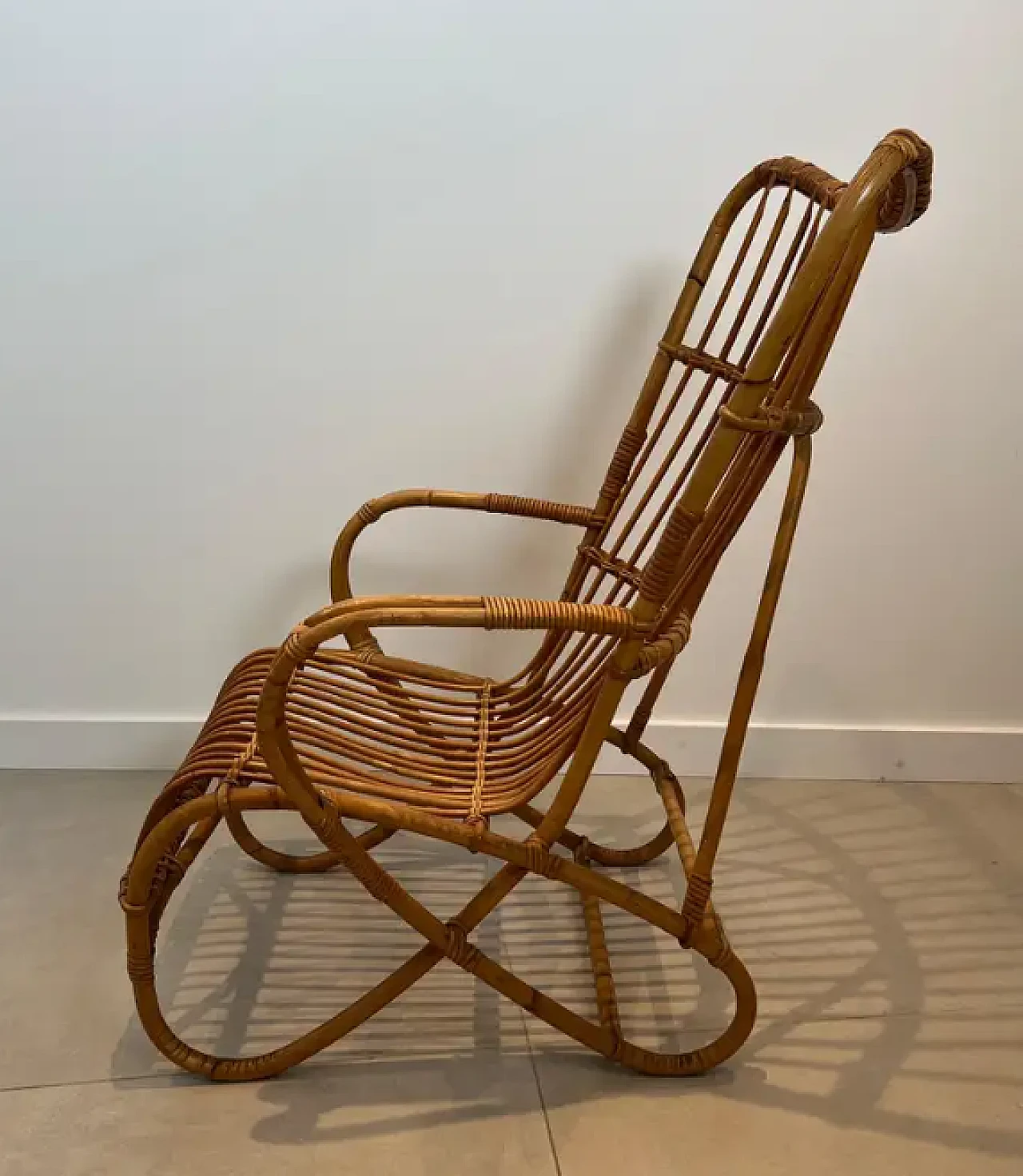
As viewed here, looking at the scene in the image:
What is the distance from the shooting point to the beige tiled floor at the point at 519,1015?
1190 millimetres

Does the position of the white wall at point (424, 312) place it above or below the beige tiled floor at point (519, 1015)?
above

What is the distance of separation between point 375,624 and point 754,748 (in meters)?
1.15

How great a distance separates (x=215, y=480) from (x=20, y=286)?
418 mm

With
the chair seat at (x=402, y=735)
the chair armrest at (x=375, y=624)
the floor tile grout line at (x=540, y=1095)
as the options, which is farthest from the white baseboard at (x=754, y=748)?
the chair armrest at (x=375, y=624)

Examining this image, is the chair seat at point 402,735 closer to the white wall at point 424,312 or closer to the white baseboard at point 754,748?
the white wall at point 424,312

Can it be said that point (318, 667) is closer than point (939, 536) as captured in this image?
Yes

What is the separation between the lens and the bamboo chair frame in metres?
1.03

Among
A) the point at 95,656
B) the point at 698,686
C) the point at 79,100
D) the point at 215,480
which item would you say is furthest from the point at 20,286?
the point at 698,686

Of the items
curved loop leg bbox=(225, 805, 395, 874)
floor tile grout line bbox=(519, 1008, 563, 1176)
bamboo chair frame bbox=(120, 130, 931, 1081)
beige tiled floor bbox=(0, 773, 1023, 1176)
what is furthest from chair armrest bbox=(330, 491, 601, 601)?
floor tile grout line bbox=(519, 1008, 563, 1176)

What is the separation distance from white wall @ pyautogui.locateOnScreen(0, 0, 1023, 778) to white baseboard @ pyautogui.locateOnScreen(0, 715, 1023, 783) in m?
0.01

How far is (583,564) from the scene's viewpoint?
153cm

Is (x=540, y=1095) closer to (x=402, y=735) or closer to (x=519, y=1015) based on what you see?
(x=519, y=1015)

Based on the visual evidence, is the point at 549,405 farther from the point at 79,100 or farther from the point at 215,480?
the point at 79,100

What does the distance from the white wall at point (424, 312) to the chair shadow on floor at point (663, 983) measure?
36 cm
